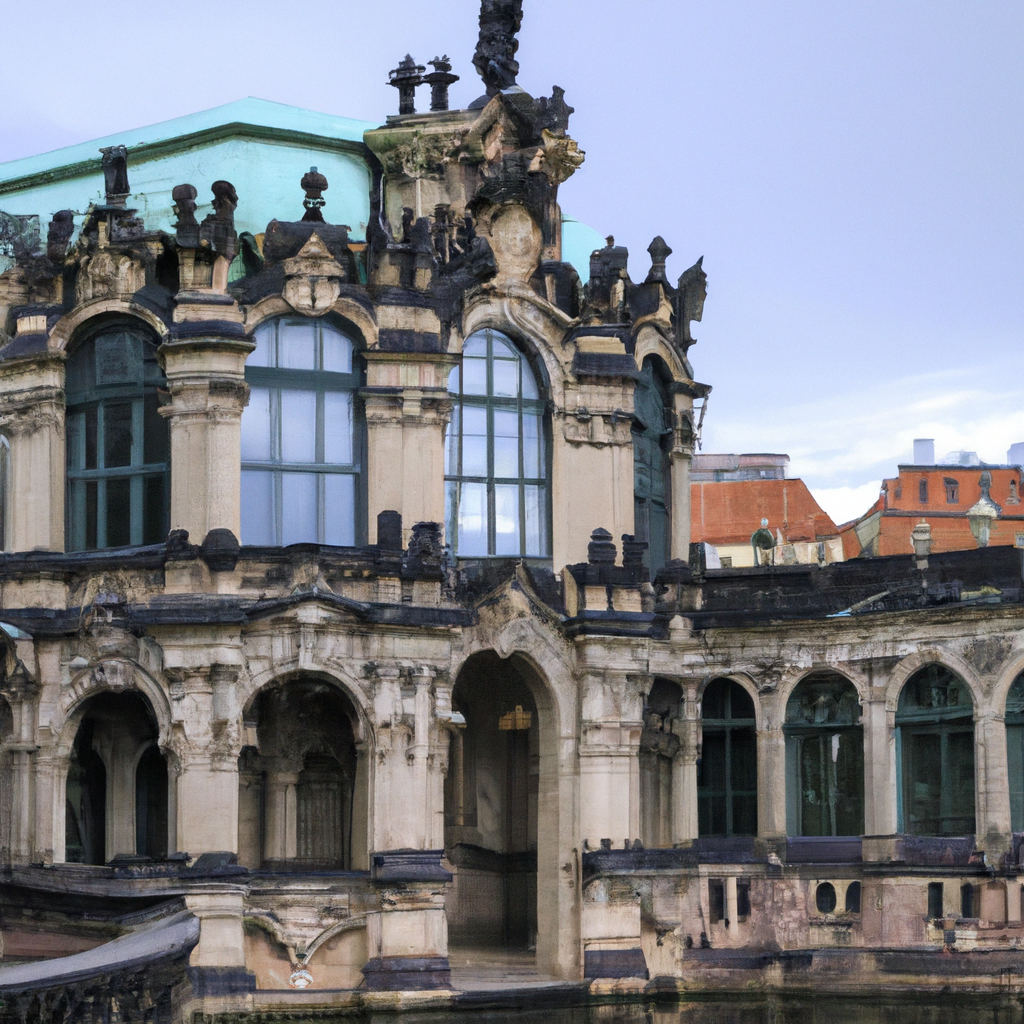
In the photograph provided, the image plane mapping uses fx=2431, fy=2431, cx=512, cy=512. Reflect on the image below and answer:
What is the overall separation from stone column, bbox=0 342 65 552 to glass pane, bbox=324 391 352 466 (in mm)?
4689

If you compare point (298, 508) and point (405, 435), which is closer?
point (298, 508)

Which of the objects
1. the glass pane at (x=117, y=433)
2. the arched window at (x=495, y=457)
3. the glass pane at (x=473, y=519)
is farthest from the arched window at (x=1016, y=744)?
the glass pane at (x=117, y=433)

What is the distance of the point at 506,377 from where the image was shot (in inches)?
1759

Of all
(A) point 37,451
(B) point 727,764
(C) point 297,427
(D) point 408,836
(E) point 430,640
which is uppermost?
(C) point 297,427

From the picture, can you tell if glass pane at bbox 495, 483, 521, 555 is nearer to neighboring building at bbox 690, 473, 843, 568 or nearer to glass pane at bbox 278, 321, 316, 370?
glass pane at bbox 278, 321, 316, 370

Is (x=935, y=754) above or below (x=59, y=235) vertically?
below

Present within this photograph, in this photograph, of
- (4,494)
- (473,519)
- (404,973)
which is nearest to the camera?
(404,973)

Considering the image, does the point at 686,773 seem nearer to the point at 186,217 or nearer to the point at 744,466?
the point at 186,217

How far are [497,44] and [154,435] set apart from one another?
10.6m

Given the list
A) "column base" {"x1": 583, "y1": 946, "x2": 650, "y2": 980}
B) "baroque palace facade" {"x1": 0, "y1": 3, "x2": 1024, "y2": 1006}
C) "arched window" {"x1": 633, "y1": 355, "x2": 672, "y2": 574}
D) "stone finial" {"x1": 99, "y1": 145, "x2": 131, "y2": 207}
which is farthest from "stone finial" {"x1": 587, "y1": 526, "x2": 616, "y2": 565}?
"stone finial" {"x1": 99, "y1": 145, "x2": 131, "y2": 207}

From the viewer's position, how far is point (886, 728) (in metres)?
45.5

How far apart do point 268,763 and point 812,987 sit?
10689 mm

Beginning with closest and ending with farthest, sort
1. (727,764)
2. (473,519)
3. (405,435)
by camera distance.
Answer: (405,435) < (473,519) < (727,764)


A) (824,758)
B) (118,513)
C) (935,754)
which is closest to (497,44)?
(118,513)
